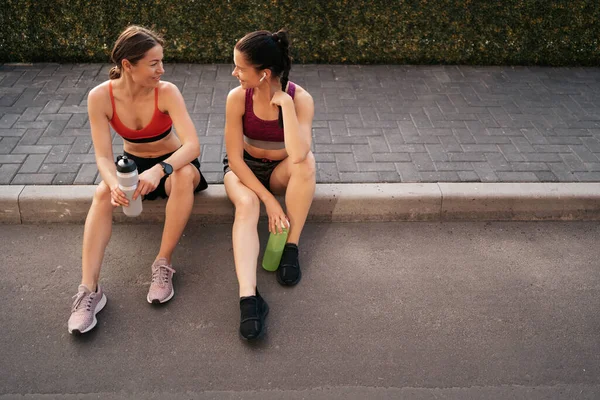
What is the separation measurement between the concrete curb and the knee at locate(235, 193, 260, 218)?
0.57 meters

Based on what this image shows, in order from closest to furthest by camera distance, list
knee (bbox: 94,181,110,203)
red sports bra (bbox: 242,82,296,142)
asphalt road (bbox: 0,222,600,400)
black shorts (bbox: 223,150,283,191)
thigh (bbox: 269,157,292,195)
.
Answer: asphalt road (bbox: 0,222,600,400) → knee (bbox: 94,181,110,203) → red sports bra (bbox: 242,82,296,142) → thigh (bbox: 269,157,292,195) → black shorts (bbox: 223,150,283,191)

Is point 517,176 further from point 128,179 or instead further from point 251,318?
point 128,179

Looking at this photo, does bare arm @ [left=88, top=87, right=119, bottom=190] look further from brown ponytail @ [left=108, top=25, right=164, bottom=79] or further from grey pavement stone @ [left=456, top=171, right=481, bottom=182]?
grey pavement stone @ [left=456, top=171, right=481, bottom=182]

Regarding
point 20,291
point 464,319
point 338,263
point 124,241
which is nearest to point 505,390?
point 464,319

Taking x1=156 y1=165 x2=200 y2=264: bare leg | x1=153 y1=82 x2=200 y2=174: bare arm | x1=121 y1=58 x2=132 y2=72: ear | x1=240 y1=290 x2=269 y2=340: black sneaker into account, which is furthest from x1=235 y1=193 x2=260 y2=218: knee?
x1=121 y1=58 x2=132 y2=72: ear

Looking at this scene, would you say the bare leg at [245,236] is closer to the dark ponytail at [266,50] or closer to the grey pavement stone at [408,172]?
the dark ponytail at [266,50]

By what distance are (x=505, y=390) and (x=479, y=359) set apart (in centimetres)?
23

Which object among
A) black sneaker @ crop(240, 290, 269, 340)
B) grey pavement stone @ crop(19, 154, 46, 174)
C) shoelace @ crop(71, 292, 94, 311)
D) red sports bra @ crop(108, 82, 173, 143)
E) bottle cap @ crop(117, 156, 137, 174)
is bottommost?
grey pavement stone @ crop(19, 154, 46, 174)

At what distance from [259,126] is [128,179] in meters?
0.96

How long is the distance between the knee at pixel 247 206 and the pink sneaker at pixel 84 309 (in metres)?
0.97

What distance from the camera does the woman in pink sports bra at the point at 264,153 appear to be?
3422 mm

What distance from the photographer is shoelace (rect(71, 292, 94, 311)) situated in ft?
11.0

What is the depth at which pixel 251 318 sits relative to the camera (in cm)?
330

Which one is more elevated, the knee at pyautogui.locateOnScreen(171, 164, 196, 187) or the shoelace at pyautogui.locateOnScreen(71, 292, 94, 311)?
the knee at pyautogui.locateOnScreen(171, 164, 196, 187)
